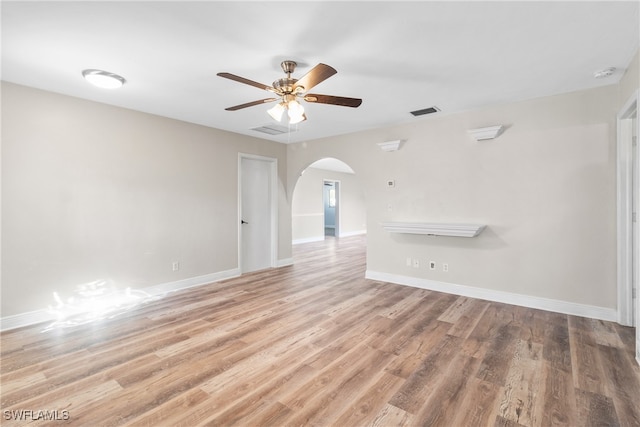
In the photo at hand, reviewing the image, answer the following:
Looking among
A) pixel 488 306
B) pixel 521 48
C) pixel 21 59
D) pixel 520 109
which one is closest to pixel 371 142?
pixel 520 109

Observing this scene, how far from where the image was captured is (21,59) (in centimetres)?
252

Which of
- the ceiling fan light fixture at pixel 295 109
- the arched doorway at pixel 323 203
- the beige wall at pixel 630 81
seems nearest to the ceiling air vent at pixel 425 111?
the beige wall at pixel 630 81

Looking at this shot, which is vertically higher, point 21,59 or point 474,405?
A: point 21,59

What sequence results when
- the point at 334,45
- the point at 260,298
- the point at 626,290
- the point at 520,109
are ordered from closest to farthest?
1. the point at 334,45
2. the point at 626,290
3. the point at 520,109
4. the point at 260,298

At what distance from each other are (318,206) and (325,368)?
804 centimetres

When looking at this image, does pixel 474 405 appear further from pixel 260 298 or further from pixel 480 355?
pixel 260 298

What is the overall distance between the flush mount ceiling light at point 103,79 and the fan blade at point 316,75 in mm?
1839

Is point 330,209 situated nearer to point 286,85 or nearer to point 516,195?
point 516,195

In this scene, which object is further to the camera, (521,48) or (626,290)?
(626,290)

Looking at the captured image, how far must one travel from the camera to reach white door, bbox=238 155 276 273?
5.39 metres

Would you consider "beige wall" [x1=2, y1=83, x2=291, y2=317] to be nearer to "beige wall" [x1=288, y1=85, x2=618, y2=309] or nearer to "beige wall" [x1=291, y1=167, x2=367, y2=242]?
"beige wall" [x1=288, y1=85, x2=618, y2=309]

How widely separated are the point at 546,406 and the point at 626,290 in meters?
Result: 2.07

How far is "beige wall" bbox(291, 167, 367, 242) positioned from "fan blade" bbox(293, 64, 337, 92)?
242 inches

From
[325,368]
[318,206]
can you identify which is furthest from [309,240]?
[325,368]
